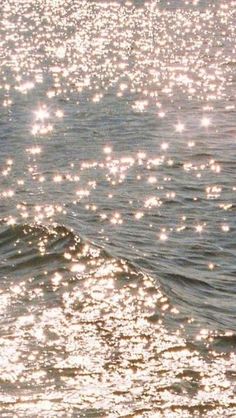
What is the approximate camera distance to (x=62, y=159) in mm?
33250

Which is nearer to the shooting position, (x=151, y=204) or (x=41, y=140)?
(x=151, y=204)

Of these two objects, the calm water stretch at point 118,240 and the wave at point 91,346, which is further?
the calm water stretch at point 118,240

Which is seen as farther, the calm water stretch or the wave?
the calm water stretch

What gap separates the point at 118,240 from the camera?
80.6ft

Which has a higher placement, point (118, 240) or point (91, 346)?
point (118, 240)

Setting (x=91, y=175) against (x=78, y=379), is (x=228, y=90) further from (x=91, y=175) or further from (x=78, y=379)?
(x=78, y=379)

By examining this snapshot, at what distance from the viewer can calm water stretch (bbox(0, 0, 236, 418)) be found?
1700 centimetres

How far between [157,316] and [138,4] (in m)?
70.5

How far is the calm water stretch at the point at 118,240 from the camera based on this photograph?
17.0 m

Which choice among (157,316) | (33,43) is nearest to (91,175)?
(157,316)

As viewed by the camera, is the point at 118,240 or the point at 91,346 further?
the point at 118,240

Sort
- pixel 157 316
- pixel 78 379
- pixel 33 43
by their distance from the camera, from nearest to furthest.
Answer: pixel 78 379, pixel 157 316, pixel 33 43

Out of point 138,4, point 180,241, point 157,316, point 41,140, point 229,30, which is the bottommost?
point 157,316

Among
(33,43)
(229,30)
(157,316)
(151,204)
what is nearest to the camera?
(157,316)
